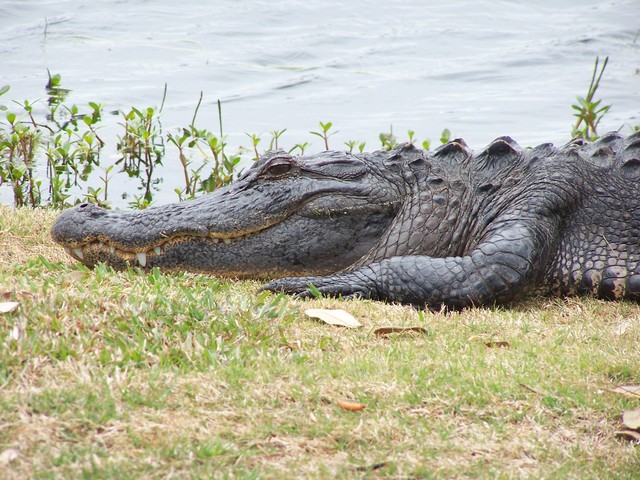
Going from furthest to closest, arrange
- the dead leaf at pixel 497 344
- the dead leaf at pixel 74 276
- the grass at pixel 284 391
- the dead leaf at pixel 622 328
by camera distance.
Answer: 1. the dead leaf at pixel 74 276
2. the dead leaf at pixel 622 328
3. the dead leaf at pixel 497 344
4. the grass at pixel 284 391

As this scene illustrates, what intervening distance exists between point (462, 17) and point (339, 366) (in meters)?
14.5

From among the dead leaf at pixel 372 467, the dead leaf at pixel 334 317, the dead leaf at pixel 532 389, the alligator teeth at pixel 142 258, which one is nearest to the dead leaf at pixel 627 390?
the dead leaf at pixel 532 389

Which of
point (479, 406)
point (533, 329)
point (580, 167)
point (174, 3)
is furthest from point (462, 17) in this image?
point (479, 406)

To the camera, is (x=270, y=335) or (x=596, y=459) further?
(x=270, y=335)

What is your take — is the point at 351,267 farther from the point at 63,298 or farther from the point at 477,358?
the point at 63,298

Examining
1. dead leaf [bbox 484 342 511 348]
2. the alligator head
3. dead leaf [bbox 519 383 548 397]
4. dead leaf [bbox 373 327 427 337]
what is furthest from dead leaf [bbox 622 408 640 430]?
the alligator head

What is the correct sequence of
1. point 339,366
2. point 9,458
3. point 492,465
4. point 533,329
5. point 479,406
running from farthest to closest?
point 533,329 < point 339,366 < point 479,406 < point 492,465 < point 9,458

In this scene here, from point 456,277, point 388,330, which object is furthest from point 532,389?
point 456,277

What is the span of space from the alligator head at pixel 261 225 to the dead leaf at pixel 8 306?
4.69 feet

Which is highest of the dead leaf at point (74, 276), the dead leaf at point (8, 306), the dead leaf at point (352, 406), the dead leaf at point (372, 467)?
the dead leaf at point (8, 306)

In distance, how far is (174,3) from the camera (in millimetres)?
16531

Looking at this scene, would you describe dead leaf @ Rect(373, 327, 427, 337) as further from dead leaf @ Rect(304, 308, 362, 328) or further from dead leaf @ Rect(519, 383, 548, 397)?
dead leaf @ Rect(519, 383, 548, 397)

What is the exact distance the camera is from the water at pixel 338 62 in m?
10.4

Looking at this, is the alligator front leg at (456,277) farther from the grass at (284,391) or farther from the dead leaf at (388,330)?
the dead leaf at (388,330)
